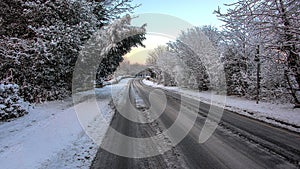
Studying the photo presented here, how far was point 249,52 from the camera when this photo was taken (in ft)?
60.7

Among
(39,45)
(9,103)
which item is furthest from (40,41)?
(9,103)

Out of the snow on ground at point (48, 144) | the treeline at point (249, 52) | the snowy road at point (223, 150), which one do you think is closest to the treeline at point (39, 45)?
the snow on ground at point (48, 144)

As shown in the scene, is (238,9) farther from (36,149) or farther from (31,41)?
(31,41)

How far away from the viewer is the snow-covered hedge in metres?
8.66

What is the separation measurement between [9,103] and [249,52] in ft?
56.7

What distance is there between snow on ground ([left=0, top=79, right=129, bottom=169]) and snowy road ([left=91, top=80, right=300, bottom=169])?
1.58 ft

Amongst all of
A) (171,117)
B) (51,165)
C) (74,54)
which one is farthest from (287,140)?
(74,54)

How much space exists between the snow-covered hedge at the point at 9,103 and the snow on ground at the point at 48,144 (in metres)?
0.37

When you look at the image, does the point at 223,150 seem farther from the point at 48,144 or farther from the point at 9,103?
the point at 9,103

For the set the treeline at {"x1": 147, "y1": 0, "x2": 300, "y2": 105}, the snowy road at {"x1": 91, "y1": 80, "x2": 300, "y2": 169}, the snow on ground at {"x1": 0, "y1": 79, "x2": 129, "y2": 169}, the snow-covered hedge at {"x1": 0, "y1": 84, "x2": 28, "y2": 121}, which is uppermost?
the treeline at {"x1": 147, "y1": 0, "x2": 300, "y2": 105}

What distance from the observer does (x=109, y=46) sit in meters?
17.8

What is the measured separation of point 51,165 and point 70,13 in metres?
10.8

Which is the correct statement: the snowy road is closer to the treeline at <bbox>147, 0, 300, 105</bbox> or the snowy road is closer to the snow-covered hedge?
the snow-covered hedge

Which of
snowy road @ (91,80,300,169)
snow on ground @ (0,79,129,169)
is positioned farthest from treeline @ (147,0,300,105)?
snow on ground @ (0,79,129,169)
